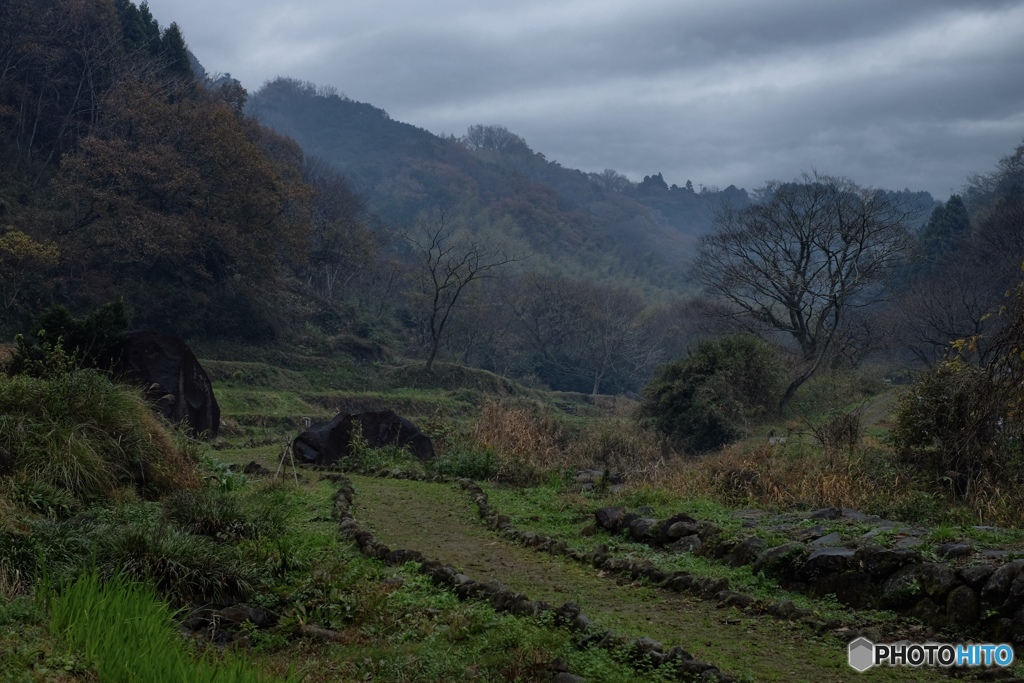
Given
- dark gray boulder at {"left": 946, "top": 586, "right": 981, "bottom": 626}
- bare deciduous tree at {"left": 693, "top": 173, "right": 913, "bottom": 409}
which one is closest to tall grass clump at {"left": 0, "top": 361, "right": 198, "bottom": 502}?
dark gray boulder at {"left": 946, "top": 586, "right": 981, "bottom": 626}

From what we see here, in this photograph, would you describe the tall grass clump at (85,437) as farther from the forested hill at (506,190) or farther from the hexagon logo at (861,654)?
the forested hill at (506,190)

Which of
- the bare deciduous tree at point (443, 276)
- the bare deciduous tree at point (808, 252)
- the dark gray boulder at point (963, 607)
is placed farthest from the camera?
the bare deciduous tree at point (443, 276)

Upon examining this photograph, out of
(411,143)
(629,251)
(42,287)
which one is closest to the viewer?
(42,287)

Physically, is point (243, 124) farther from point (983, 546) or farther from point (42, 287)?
point (983, 546)

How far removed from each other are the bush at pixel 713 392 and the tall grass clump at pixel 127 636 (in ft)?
68.9

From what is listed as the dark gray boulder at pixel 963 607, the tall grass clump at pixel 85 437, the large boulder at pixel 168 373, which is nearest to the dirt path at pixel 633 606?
the dark gray boulder at pixel 963 607

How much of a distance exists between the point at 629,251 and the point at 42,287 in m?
89.9

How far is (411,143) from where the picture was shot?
5349 inches

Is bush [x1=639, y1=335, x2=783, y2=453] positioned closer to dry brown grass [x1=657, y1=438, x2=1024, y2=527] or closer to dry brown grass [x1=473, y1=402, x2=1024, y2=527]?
dry brown grass [x1=473, y1=402, x2=1024, y2=527]

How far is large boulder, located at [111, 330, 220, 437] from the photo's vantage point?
17.0 metres

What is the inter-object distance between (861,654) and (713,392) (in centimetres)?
1988

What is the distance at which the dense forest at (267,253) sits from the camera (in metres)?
34.6

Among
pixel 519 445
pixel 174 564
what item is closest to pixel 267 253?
pixel 519 445

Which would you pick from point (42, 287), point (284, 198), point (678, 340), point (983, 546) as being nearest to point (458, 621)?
point (983, 546)
